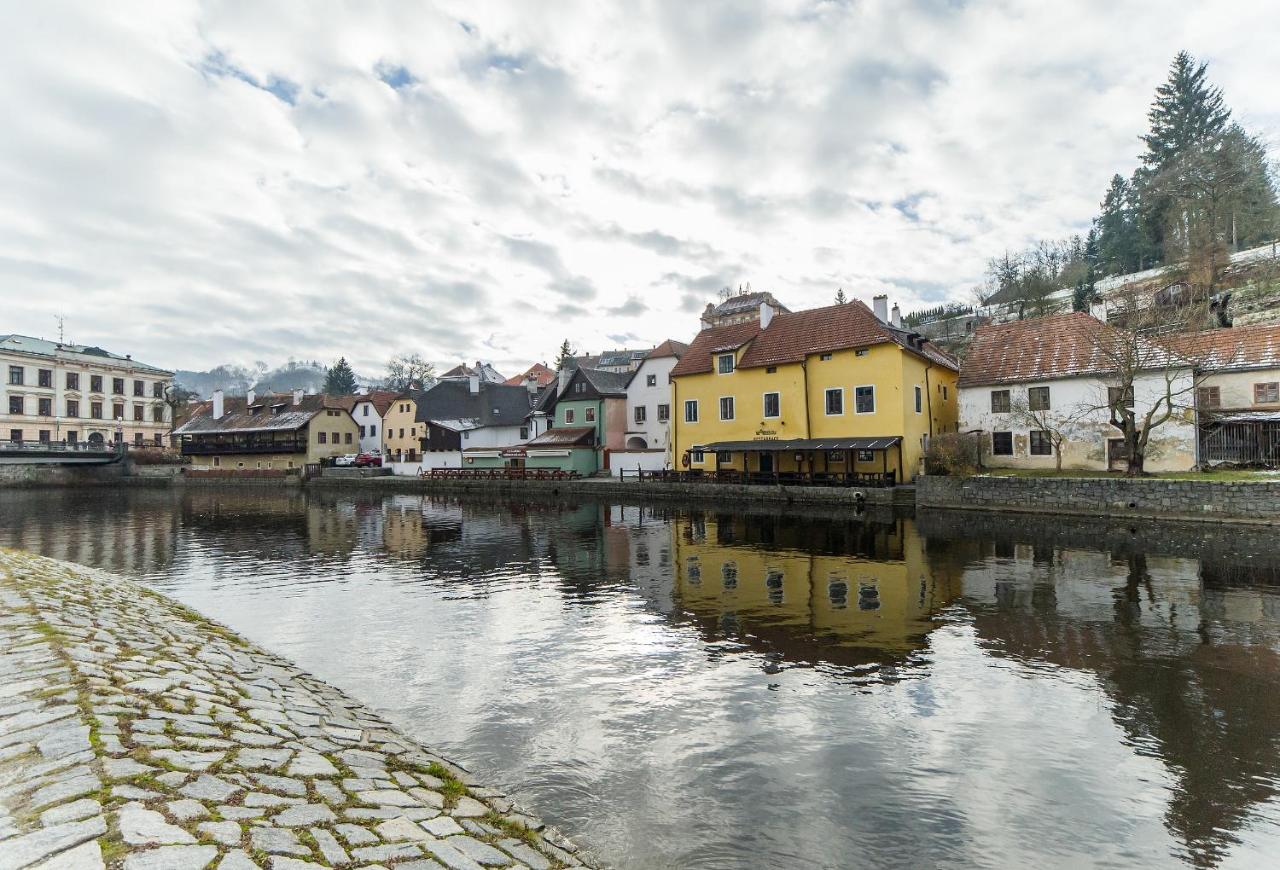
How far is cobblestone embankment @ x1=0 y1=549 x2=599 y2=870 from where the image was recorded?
319cm

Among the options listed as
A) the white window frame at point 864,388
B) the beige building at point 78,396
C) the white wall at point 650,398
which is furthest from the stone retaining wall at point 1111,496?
the beige building at point 78,396

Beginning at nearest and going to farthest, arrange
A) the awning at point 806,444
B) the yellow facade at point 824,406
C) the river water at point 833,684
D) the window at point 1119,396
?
the river water at point 833,684, the window at point 1119,396, the awning at point 806,444, the yellow facade at point 824,406

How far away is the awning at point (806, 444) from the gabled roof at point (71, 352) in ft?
234

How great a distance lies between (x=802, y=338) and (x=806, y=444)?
7.13 meters

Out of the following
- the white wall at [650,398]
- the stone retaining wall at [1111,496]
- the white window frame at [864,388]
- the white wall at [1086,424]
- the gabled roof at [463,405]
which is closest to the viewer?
the stone retaining wall at [1111,496]

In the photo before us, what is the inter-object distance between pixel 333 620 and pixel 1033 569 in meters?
16.7

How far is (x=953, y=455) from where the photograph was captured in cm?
2939

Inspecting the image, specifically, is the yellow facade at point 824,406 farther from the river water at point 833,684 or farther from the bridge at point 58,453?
the bridge at point 58,453

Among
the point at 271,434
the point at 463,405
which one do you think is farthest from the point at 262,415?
the point at 463,405

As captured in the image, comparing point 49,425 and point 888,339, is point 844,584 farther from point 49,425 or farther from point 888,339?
point 49,425

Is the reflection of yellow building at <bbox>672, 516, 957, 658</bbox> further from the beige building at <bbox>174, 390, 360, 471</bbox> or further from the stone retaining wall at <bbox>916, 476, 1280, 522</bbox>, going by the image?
the beige building at <bbox>174, 390, 360, 471</bbox>

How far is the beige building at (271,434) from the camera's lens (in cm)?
6719

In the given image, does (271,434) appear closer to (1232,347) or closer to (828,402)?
(828,402)

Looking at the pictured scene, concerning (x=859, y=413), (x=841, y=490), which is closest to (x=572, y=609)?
(x=841, y=490)
